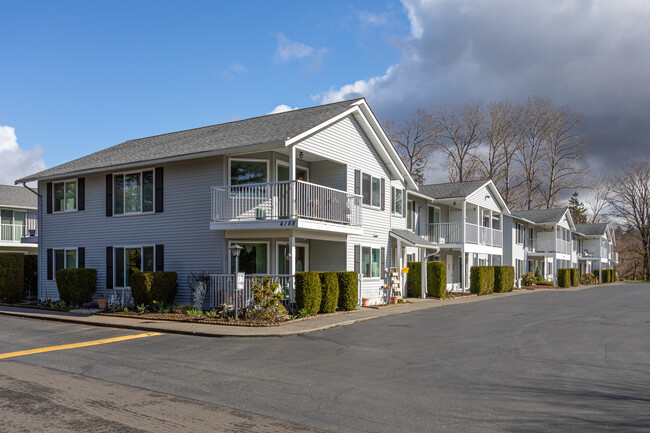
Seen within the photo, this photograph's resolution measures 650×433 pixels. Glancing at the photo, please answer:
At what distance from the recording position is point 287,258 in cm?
1911

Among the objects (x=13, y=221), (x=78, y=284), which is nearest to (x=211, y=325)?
(x=78, y=284)

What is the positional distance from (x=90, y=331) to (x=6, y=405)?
8.25 m

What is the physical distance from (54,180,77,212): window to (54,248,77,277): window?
171 cm

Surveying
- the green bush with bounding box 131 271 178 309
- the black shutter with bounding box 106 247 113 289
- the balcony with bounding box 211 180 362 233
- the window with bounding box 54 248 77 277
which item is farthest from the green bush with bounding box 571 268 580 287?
the window with bounding box 54 248 77 277

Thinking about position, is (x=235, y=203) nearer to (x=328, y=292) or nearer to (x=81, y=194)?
(x=328, y=292)

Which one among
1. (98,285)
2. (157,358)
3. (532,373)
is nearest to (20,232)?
(98,285)

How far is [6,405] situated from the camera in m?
7.29

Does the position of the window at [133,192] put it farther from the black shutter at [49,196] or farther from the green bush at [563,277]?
the green bush at [563,277]

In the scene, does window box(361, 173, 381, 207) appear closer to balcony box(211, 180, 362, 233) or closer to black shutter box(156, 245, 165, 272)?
balcony box(211, 180, 362, 233)

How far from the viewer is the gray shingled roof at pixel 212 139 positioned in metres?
19.0

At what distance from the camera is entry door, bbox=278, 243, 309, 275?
19.7 meters

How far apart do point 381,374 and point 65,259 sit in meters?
17.8

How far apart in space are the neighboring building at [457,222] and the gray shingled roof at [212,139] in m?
9.60

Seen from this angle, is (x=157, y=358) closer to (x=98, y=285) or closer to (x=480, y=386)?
(x=480, y=386)
